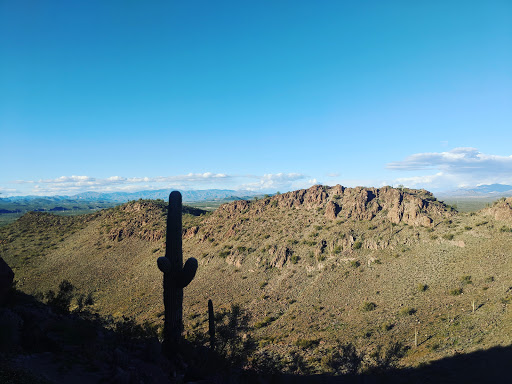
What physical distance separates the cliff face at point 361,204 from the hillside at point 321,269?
0.30 metres

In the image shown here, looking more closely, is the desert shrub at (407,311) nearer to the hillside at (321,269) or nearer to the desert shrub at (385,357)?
the hillside at (321,269)

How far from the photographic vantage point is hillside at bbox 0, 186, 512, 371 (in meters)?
27.7

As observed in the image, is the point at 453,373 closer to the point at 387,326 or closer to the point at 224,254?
the point at 387,326

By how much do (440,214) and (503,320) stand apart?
92.4ft

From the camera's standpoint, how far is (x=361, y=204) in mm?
57344

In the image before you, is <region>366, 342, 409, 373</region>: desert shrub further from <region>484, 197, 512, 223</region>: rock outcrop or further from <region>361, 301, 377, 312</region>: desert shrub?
<region>484, 197, 512, 223</region>: rock outcrop

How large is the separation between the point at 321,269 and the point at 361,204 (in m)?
19.9

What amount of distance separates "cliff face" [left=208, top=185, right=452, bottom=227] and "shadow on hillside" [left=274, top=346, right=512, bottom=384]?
97.2 ft

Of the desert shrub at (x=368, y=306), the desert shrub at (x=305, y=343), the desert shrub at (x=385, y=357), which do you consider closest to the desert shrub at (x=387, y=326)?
the desert shrub at (x=385, y=357)

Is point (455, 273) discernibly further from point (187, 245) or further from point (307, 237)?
point (187, 245)

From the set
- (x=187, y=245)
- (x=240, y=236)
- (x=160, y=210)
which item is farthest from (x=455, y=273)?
(x=160, y=210)

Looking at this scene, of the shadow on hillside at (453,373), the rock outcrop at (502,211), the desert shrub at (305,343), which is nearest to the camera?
the shadow on hillside at (453,373)

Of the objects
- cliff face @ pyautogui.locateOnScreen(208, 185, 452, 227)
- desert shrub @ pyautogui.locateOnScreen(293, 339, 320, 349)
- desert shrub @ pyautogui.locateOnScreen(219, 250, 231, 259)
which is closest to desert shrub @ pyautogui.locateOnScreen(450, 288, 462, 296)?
cliff face @ pyautogui.locateOnScreen(208, 185, 452, 227)

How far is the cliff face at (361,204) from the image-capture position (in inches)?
1997
